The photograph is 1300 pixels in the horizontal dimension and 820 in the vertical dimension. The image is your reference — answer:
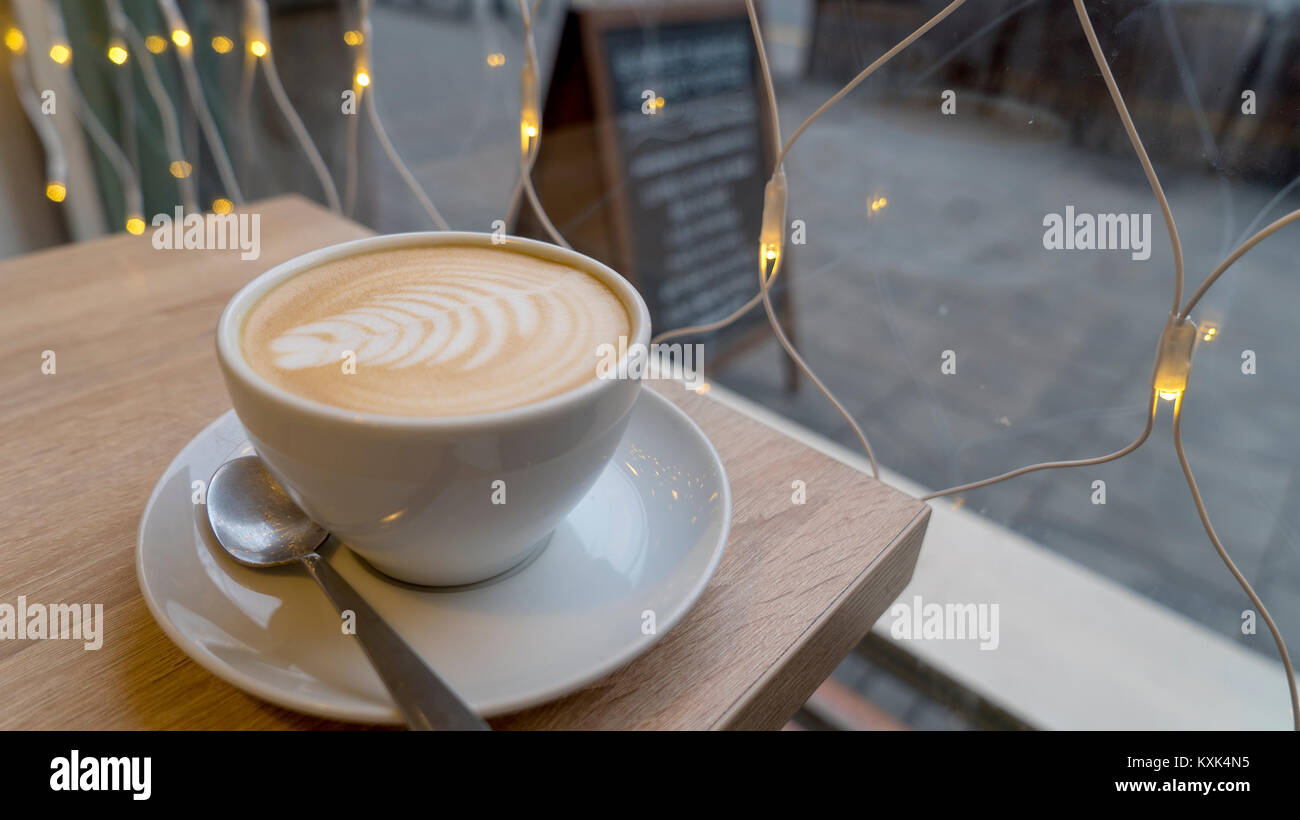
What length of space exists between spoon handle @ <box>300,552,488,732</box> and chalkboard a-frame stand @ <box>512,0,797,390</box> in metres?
0.85

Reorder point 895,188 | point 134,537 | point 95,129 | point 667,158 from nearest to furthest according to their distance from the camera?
point 134,537
point 895,188
point 667,158
point 95,129

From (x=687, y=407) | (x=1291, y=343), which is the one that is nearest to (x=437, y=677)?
(x=687, y=407)

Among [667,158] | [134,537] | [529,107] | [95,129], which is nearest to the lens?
[134,537]

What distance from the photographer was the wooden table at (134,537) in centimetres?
32

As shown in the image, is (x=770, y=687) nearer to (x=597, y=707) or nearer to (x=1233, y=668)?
(x=597, y=707)

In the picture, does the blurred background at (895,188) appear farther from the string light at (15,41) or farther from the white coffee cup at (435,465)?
the white coffee cup at (435,465)

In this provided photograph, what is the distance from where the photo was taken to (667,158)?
1.29 metres

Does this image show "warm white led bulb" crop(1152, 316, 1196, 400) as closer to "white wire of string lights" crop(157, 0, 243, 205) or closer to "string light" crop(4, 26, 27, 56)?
"white wire of string lights" crop(157, 0, 243, 205)

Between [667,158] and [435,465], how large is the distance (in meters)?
1.08

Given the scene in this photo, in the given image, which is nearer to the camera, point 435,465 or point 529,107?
point 435,465

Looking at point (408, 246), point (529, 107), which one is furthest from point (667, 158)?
point (408, 246)

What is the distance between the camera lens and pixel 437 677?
288mm

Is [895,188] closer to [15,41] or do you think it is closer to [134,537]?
[134,537]

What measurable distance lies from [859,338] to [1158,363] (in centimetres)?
101
